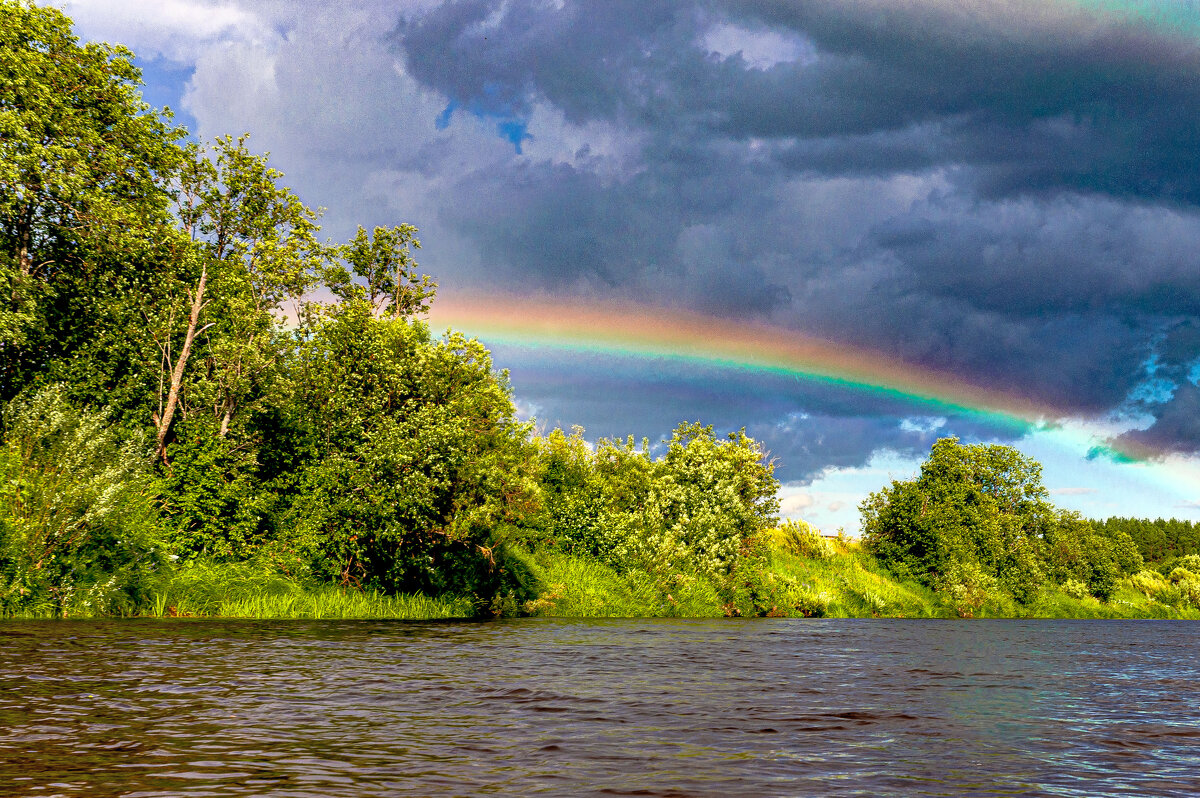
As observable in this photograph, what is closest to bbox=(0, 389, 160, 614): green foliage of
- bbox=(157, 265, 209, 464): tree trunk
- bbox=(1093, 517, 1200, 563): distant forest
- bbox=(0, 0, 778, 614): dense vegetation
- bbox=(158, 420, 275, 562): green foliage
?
bbox=(0, 0, 778, 614): dense vegetation

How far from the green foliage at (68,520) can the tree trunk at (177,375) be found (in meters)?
9.58

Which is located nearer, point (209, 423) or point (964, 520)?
point (209, 423)

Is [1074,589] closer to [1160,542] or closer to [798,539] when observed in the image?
[798,539]

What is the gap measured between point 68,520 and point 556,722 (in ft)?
74.5

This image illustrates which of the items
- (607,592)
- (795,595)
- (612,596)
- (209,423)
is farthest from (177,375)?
(795,595)

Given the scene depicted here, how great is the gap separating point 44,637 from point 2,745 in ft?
45.6

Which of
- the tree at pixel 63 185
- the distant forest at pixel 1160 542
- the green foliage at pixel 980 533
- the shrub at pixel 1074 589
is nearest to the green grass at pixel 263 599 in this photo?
the tree at pixel 63 185

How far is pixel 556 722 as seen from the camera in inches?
420

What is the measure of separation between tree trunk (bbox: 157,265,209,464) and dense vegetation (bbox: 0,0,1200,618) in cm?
19

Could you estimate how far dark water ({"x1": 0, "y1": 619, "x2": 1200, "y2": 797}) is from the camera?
24.7ft

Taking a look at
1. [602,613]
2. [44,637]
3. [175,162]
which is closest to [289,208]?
[175,162]

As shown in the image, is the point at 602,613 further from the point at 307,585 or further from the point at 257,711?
the point at 257,711

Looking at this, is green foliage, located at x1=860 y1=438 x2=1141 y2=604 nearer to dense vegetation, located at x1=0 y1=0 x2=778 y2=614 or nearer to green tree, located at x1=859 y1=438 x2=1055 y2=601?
green tree, located at x1=859 y1=438 x2=1055 y2=601

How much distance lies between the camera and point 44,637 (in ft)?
65.6
